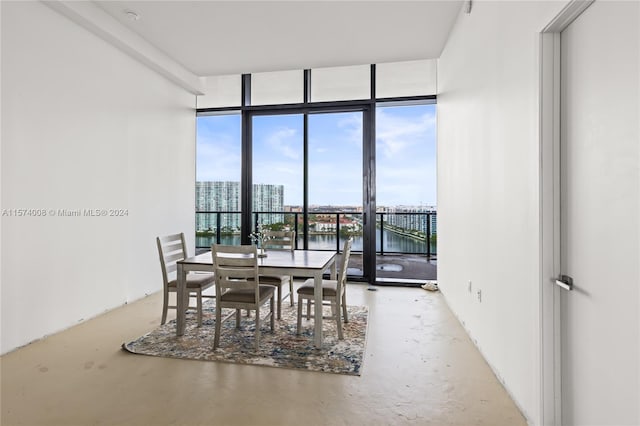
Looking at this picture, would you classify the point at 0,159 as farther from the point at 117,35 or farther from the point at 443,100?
the point at 443,100

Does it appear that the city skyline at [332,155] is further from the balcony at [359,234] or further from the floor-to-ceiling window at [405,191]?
the balcony at [359,234]

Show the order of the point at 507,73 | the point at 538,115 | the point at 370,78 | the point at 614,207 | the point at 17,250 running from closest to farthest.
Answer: the point at 614,207
the point at 538,115
the point at 507,73
the point at 17,250
the point at 370,78

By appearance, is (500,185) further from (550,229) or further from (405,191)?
(405,191)

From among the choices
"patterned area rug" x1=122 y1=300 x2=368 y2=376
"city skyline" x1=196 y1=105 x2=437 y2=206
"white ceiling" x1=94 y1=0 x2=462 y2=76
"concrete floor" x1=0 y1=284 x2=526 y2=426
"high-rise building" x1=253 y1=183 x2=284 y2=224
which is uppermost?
"white ceiling" x1=94 y1=0 x2=462 y2=76

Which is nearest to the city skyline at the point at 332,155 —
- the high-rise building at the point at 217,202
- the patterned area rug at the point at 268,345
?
the high-rise building at the point at 217,202

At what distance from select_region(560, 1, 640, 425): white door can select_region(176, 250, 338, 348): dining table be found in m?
1.61

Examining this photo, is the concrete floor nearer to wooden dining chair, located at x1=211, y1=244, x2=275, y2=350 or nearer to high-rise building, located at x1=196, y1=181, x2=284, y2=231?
wooden dining chair, located at x1=211, y1=244, x2=275, y2=350

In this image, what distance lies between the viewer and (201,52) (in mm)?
4219

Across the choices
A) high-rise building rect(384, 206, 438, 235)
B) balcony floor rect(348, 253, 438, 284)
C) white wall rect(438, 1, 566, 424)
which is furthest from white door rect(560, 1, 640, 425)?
high-rise building rect(384, 206, 438, 235)

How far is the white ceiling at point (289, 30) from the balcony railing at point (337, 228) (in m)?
2.20

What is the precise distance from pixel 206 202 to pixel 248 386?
403 cm

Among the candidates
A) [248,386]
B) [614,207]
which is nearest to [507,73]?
[614,207]

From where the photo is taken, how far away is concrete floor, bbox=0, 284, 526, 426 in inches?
73.1

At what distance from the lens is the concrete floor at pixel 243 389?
1.86 meters
